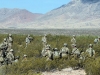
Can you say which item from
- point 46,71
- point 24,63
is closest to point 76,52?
point 46,71

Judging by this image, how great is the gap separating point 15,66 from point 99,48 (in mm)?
9279

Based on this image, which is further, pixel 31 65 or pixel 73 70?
pixel 73 70

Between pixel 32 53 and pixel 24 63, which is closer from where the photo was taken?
pixel 24 63

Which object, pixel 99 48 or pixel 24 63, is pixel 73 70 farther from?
pixel 99 48

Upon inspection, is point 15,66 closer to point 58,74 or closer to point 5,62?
point 5,62

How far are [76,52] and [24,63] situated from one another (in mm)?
4283

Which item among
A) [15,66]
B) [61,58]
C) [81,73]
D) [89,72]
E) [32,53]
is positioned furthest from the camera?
[32,53]

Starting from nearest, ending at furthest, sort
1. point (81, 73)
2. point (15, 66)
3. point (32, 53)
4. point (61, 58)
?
point (15, 66) → point (81, 73) → point (61, 58) → point (32, 53)

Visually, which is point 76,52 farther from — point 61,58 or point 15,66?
point 15,66

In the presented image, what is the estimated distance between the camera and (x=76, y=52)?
818 inches

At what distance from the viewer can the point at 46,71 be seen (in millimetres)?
19641

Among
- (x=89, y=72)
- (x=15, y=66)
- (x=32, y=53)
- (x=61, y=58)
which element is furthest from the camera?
(x=32, y=53)

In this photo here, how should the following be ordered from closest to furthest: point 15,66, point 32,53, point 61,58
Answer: point 15,66 → point 61,58 → point 32,53

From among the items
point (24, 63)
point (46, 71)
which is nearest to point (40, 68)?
point (46, 71)
